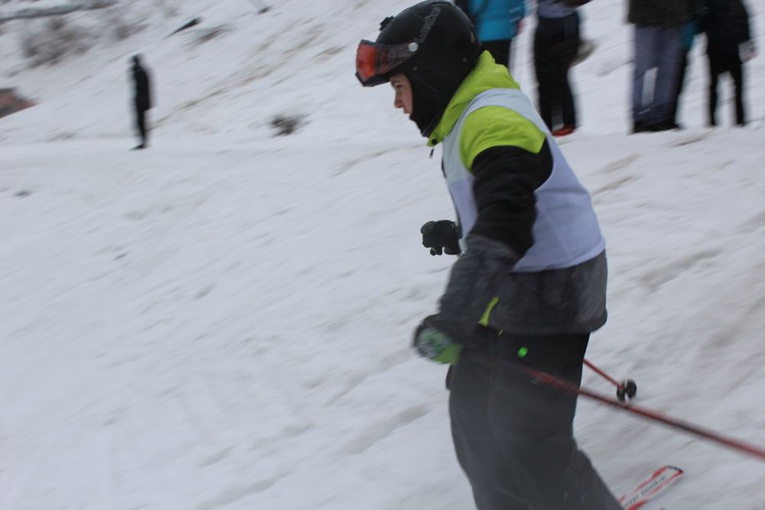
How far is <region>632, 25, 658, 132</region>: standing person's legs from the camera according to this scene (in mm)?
6369

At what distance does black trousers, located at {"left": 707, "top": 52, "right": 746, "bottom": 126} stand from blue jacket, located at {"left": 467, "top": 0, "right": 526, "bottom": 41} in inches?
56.5

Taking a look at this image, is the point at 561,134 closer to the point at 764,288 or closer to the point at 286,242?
the point at 286,242

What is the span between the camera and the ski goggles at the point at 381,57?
258 centimetres

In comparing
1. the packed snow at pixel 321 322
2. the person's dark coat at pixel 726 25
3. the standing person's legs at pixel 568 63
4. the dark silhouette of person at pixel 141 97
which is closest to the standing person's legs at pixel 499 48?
the standing person's legs at pixel 568 63

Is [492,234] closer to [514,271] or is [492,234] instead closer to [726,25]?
[514,271]

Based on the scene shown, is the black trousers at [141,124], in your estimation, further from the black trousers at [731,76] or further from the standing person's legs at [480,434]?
the standing person's legs at [480,434]

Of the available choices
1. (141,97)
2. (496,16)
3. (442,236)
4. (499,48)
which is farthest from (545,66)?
(141,97)

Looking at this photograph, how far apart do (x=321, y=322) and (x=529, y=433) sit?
2.97 m

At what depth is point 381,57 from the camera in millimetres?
2605

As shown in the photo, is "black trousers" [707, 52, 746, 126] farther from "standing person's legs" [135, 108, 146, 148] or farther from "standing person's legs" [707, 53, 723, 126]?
"standing person's legs" [135, 108, 146, 148]

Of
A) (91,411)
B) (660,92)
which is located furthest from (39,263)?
(660,92)

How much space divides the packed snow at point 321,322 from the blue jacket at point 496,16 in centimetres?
99

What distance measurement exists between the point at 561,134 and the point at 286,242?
2319 millimetres

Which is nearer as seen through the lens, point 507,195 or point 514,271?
point 507,195
